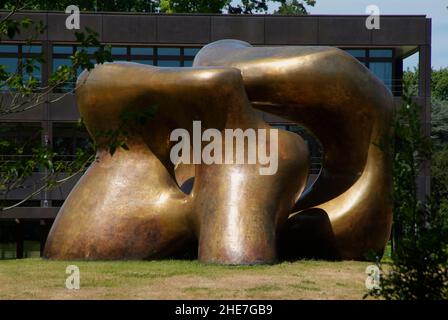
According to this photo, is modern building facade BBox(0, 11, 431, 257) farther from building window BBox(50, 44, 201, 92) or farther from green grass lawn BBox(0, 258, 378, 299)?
green grass lawn BBox(0, 258, 378, 299)

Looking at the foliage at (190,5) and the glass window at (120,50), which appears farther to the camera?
the foliage at (190,5)

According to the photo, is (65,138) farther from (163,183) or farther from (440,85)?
(440,85)

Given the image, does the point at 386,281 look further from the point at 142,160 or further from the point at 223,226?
the point at 142,160

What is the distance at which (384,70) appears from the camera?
35031mm

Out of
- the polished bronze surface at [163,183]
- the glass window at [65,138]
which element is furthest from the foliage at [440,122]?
the polished bronze surface at [163,183]

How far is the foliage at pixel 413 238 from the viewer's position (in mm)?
7855

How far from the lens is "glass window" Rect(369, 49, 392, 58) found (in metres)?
34.7

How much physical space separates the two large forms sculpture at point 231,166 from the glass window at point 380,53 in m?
19.1

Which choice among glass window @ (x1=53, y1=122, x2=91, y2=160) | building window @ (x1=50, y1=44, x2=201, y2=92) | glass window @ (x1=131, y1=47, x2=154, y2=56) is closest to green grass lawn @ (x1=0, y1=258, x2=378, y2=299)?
glass window @ (x1=53, y1=122, x2=91, y2=160)

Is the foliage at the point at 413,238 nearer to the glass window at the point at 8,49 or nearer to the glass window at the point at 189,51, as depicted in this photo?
the glass window at the point at 189,51
